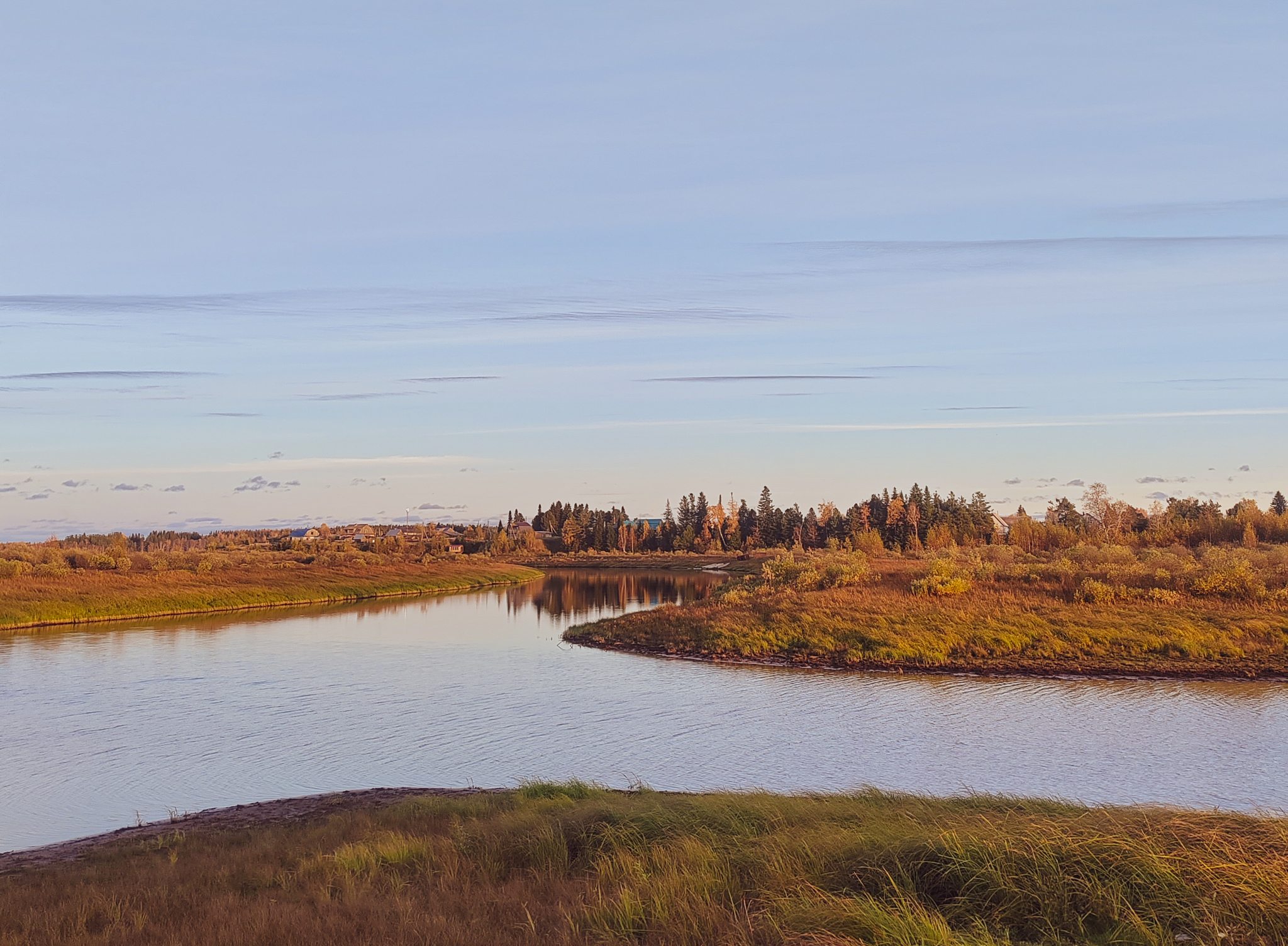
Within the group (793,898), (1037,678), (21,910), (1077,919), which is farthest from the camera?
(1037,678)

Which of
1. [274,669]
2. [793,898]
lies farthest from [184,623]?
[793,898]

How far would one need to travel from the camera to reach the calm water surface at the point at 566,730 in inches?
824

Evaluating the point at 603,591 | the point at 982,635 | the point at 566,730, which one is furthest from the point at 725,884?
the point at 603,591

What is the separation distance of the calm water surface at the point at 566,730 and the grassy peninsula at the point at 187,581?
16.0m

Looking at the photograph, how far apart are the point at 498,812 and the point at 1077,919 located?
32.0 feet

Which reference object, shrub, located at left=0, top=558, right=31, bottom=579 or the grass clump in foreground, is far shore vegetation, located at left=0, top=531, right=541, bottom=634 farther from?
the grass clump in foreground

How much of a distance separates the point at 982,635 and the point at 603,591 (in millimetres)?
51799

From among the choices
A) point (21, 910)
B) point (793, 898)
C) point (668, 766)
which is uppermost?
point (793, 898)

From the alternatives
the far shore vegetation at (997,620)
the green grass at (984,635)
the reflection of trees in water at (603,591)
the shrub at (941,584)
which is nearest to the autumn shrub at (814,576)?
the far shore vegetation at (997,620)

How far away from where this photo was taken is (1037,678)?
35625 millimetres

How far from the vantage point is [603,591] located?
294 feet

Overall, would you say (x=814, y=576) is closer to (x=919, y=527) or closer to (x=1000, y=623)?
(x=1000, y=623)

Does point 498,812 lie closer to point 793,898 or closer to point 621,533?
point 793,898

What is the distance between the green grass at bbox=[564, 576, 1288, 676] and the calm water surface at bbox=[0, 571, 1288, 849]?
9.03 ft
